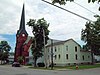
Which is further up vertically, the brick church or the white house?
the brick church

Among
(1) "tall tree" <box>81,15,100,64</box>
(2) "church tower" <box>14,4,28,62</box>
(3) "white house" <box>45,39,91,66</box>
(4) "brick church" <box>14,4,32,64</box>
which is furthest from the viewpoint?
(2) "church tower" <box>14,4,28,62</box>

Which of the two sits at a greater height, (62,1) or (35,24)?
(35,24)

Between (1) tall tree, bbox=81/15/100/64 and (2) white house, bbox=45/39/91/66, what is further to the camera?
(2) white house, bbox=45/39/91/66

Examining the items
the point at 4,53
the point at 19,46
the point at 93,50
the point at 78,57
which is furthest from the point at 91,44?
the point at 4,53

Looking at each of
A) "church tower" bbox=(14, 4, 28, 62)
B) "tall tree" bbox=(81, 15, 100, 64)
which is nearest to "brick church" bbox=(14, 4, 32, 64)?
"church tower" bbox=(14, 4, 28, 62)

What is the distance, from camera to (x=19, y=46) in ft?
302

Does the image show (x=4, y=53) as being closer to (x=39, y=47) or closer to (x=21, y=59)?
(x=21, y=59)

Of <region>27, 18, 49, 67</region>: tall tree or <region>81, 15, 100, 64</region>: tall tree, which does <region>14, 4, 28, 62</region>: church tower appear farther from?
<region>81, 15, 100, 64</region>: tall tree

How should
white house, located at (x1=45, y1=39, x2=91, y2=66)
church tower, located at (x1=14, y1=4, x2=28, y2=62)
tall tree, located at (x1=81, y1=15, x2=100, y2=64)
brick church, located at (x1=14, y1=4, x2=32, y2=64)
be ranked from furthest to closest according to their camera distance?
church tower, located at (x1=14, y1=4, x2=28, y2=62) < brick church, located at (x1=14, y1=4, x2=32, y2=64) < white house, located at (x1=45, y1=39, x2=91, y2=66) < tall tree, located at (x1=81, y1=15, x2=100, y2=64)

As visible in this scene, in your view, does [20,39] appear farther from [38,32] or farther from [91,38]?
[91,38]

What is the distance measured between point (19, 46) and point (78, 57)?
3356cm

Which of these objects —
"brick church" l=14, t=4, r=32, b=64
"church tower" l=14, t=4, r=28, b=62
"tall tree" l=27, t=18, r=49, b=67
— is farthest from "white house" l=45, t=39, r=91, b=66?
"church tower" l=14, t=4, r=28, b=62

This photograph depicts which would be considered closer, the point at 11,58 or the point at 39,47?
the point at 39,47

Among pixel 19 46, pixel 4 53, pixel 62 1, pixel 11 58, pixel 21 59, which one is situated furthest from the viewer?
pixel 11 58
